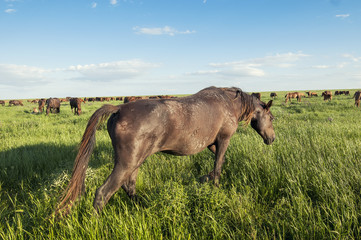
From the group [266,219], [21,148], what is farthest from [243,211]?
[21,148]

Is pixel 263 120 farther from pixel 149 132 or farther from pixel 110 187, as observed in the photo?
pixel 110 187

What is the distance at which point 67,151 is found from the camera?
591 centimetres

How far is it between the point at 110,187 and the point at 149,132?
83cm

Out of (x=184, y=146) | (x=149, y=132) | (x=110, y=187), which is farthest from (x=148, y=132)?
(x=110, y=187)

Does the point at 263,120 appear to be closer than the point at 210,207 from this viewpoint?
No

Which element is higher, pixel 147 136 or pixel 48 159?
pixel 147 136

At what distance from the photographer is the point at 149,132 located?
2602 mm

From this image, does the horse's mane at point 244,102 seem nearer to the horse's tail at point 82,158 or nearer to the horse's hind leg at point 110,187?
the horse's tail at point 82,158

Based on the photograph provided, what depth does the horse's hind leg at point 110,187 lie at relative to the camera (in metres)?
2.46

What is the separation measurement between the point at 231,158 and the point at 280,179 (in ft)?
4.35

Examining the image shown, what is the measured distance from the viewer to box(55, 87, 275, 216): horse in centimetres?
251

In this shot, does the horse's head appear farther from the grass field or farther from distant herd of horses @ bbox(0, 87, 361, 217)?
distant herd of horses @ bbox(0, 87, 361, 217)

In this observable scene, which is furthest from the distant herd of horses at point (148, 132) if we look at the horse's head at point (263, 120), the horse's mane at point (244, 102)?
the horse's head at point (263, 120)

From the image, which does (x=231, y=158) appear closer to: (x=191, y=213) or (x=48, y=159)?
(x=191, y=213)
